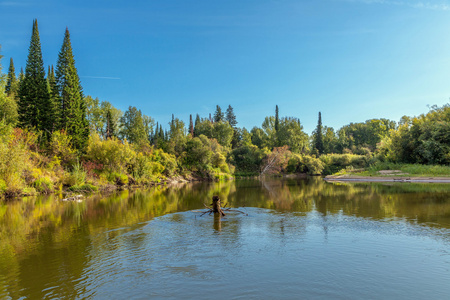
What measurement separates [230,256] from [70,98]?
41153 millimetres

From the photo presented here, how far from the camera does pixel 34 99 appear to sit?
3941 centimetres

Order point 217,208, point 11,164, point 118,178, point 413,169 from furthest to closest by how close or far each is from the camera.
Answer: point 413,169 < point 118,178 < point 11,164 < point 217,208

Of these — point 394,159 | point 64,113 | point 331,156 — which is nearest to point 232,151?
point 331,156

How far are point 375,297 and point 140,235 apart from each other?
28.1ft

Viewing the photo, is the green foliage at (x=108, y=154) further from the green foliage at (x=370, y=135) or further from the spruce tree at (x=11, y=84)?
the green foliage at (x=370, y=135)

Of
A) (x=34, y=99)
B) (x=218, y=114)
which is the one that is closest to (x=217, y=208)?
(x=34, y=99)

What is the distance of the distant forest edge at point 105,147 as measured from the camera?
2834 centimetres

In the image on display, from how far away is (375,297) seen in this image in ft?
19.1

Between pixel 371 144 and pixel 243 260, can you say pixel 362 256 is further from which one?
pixel 371 144

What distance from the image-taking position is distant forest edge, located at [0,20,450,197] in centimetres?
2834

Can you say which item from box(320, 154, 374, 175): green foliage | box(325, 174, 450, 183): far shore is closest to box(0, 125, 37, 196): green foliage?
box(325, 174, 450, 183): far shore

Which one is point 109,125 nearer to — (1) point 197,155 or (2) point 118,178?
(1) point 197,155

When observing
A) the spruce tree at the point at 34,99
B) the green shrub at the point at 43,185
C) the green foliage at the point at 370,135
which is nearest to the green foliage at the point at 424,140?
the green shrub at the point at 43,185

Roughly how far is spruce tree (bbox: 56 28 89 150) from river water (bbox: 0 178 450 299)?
1042 inches
